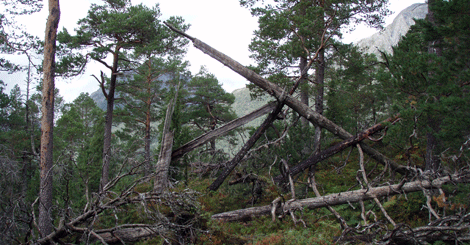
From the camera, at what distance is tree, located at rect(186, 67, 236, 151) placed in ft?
71.5

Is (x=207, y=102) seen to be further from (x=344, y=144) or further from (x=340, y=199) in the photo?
(x=340, y=199)

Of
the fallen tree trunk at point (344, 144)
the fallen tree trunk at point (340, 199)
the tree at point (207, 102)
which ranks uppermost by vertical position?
the tree at point (207, 102)

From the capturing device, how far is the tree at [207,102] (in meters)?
21.8

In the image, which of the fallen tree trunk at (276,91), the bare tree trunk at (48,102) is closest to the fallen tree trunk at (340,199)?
the fallen tree trunk at (276,91)

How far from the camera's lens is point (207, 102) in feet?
72.9

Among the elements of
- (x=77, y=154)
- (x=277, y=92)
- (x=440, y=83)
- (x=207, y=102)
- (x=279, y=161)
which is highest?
(x=207, y=102)

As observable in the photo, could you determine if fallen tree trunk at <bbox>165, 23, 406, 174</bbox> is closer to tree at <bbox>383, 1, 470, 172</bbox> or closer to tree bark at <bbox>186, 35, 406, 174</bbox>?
tree bark at <bbox>186, 35, 406, 174</bbox>

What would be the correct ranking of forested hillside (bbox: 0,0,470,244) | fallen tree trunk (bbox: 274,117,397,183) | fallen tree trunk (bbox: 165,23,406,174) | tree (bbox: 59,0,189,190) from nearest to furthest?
forested hillside (bbox: 0,0,470,244) → fallen tree trunk (bbox: 274,117,397,183) → fallen tree trunk (bbox: 165,23,406,174) → tree (bbox: 59,0,189,190)

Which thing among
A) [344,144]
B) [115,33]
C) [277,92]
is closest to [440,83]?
[344,144]

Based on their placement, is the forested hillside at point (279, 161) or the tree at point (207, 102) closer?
the forested hillside at point (279, 161)

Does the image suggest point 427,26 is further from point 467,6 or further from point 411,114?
point 411,114

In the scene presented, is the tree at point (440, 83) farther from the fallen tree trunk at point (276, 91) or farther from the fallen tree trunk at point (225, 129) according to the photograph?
the fallen tree trunk at point (225, 129)

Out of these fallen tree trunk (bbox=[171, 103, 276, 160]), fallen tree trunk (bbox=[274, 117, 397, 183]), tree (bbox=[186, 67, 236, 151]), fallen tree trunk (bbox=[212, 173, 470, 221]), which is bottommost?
fallen tree trunk (bbox=[212, 173, 470, 221])

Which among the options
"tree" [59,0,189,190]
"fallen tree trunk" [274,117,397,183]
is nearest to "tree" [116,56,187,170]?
"tree" [59,0,189,190]
